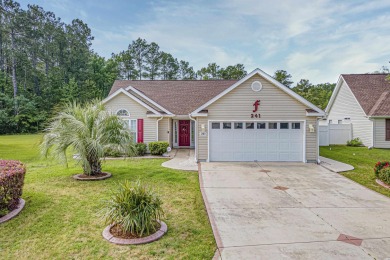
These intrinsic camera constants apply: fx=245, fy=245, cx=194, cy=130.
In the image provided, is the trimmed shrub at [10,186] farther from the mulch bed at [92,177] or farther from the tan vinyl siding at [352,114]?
the tan vinyl siding at [352,114]

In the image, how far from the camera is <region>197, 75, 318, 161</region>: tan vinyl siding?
41.5 feet

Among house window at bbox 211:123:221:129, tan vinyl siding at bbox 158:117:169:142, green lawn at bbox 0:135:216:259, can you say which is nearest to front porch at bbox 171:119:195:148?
tan vinyl siding at bbox 158:117:169:142

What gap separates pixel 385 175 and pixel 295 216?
17.6 feet

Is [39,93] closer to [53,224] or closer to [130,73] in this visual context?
[130,73]

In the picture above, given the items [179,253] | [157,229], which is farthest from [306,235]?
[157,229]

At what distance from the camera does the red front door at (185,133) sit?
60.4ft

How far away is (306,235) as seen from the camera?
4.91 m

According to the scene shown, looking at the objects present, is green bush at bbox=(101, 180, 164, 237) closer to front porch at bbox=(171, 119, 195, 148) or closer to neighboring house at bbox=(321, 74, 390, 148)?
front porch at bbox=(171, 119, 195, 148)

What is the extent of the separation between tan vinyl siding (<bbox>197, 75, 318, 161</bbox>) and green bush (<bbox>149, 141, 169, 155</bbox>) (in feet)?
10.1

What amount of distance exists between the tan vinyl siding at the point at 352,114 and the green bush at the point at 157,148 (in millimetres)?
15023

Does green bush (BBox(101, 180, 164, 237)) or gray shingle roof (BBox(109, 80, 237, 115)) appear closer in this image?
green bush (BBox(101, 180, 164, 237))

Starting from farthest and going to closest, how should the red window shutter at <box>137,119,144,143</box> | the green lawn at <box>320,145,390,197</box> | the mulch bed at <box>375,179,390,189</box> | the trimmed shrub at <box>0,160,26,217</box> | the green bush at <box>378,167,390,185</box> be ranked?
the red window shutter at <box>137,119,144,143</box> < the green lawn at <box>320,145,390,197</box> < the green bush at <box>378,167,390,185</box> < the mulch bed at <box>375,179,390,189</box> < the trimmed shrub at <box>0,160,26,217</box>

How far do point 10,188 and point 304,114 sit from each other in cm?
1234

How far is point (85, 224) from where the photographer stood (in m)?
5.52
